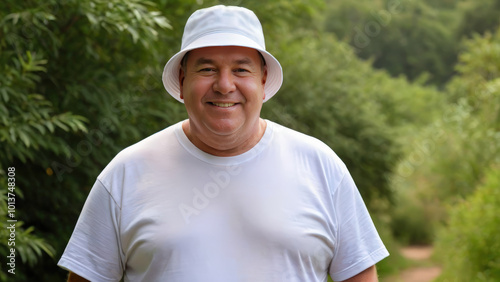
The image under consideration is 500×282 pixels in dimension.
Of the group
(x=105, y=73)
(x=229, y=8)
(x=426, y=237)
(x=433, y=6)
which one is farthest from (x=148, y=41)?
(x=433, y=6)

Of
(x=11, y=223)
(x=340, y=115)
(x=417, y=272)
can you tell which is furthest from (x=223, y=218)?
(x=417, y=272)

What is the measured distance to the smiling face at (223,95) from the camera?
199cm

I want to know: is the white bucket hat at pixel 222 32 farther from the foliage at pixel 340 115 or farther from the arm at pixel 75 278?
the foliage at pixel 340 115

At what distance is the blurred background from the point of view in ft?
14.6

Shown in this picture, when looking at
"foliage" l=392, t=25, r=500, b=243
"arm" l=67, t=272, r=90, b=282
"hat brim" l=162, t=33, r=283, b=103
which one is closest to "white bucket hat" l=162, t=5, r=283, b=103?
"hat brim" l=162, t=33, r=283, b=103

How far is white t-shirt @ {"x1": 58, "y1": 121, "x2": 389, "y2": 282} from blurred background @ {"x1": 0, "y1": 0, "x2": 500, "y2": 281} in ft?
6.38

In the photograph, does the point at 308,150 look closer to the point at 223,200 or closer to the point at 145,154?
the point at 223,200

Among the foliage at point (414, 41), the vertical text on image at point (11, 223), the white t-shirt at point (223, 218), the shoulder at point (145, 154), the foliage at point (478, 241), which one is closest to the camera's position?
the white t-shirt at point (223, 218)

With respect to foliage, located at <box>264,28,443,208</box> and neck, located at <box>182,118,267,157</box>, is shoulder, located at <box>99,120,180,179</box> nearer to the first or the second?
neck, located at <box>182,118,267,157</box>

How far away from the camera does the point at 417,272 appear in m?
14.5

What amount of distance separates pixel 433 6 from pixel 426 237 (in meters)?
37.3

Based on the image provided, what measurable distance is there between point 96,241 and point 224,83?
609 millimetres

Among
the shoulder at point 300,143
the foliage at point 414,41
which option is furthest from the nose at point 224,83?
the foliage at point 414,41

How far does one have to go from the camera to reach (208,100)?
199cm
